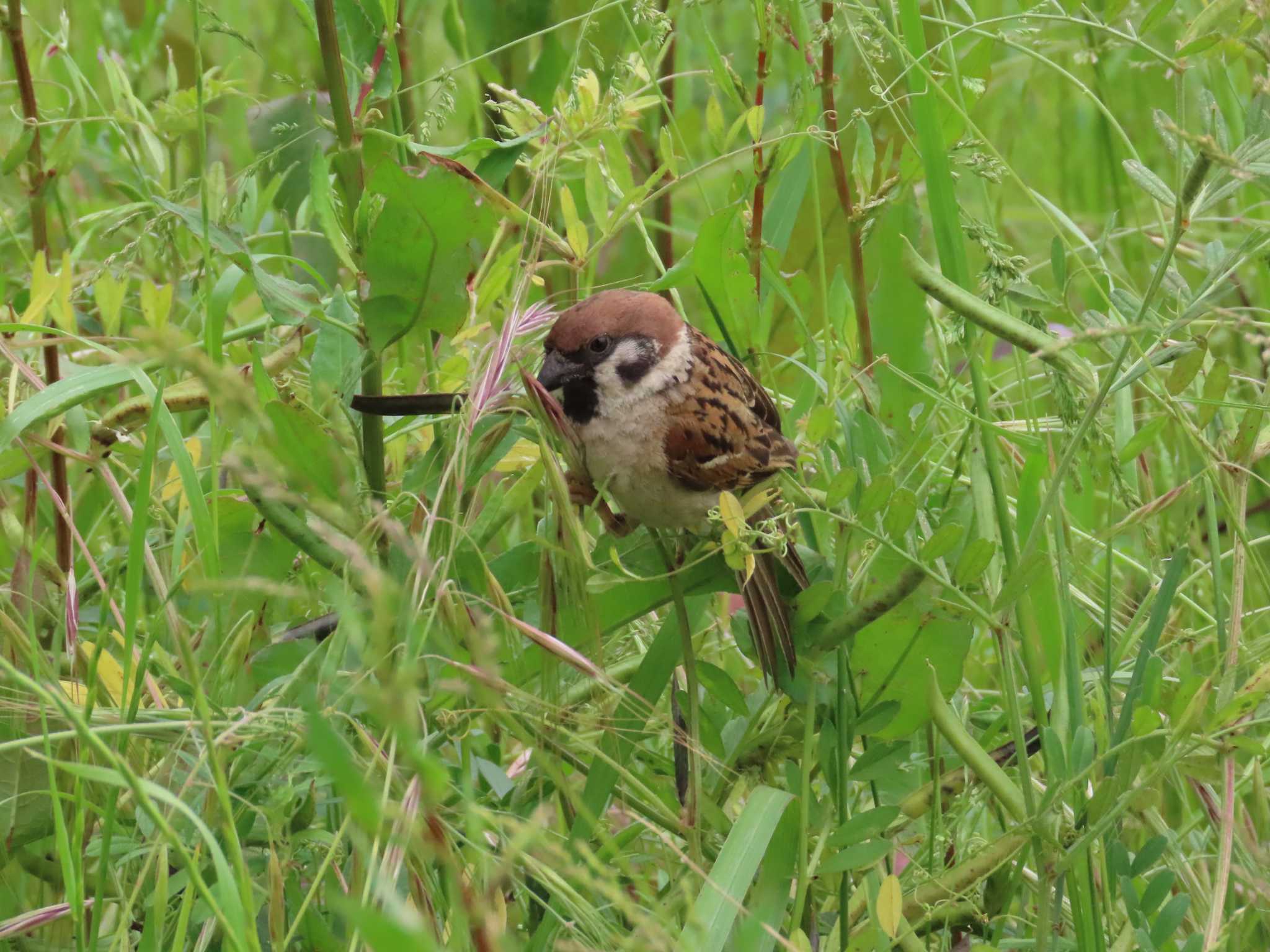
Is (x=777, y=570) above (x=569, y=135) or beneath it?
beneath

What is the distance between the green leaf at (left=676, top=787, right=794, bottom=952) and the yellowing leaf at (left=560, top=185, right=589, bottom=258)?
0.72 m

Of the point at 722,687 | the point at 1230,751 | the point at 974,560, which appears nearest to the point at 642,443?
the point at 722,687

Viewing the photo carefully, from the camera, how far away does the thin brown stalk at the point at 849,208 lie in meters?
1.92

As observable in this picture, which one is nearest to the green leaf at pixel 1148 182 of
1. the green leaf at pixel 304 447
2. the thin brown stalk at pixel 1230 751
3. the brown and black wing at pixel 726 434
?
the thin brown stalk at pixel 1230 751

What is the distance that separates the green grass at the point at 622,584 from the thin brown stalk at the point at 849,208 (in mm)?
12

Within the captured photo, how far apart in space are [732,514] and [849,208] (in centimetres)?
75

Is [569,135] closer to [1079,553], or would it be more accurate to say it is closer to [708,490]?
[708,490]

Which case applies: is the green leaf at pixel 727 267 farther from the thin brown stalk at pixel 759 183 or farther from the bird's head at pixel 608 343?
the bird's head at pixel 608 343

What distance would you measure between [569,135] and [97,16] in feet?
6.80

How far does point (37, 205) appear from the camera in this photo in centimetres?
202

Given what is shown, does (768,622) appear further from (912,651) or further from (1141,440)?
(1141,440)

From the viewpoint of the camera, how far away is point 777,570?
5.64 feet

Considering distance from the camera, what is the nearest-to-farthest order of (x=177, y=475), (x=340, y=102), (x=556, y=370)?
1. (x=340, y=102)
2. (x=177, y=475)
3. (x=556, y=370)

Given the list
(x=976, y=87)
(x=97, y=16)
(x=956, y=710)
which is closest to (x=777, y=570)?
(x=956, y=710)
